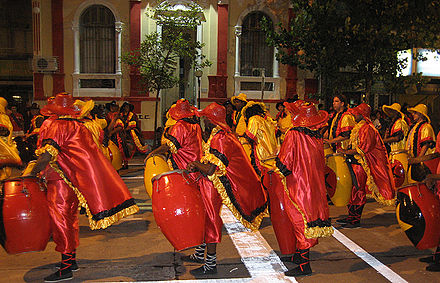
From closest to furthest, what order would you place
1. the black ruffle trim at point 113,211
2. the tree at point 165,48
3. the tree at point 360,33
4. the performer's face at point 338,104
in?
the black ruffle trim at point 113,211, the performer's face at point 338,104, the tree at point 360,33, the tree at point 165,48

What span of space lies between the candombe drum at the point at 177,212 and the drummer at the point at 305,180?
1.09m

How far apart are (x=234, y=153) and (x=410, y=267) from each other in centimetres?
282

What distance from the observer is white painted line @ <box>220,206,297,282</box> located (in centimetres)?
516

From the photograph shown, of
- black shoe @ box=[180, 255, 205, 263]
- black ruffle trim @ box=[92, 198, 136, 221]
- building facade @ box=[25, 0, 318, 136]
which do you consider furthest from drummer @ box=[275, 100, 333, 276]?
building facade @ box=[25, 0, 318, 136]

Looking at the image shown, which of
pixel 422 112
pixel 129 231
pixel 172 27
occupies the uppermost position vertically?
pixel 172 27

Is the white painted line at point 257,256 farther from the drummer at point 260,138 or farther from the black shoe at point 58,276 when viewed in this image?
the black shoe at point 58,276

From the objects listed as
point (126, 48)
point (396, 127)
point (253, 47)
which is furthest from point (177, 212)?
point (253, 47)

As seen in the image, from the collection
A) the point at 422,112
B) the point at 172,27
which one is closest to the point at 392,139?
the point at 422,112

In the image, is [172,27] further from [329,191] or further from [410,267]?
[410,267]

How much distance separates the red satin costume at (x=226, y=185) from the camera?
4.84 meters

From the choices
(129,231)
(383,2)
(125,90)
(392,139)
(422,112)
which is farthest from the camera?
(125,90)

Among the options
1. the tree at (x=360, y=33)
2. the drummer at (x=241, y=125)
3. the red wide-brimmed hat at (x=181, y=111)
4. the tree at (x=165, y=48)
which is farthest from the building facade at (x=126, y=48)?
the red wide-brimmed hat at (x=181, y=111)

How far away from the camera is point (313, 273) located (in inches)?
208

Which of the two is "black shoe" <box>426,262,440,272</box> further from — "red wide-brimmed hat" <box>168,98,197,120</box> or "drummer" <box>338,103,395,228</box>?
"red wide-brimmed hat" <box>168,98,197,120</box>
